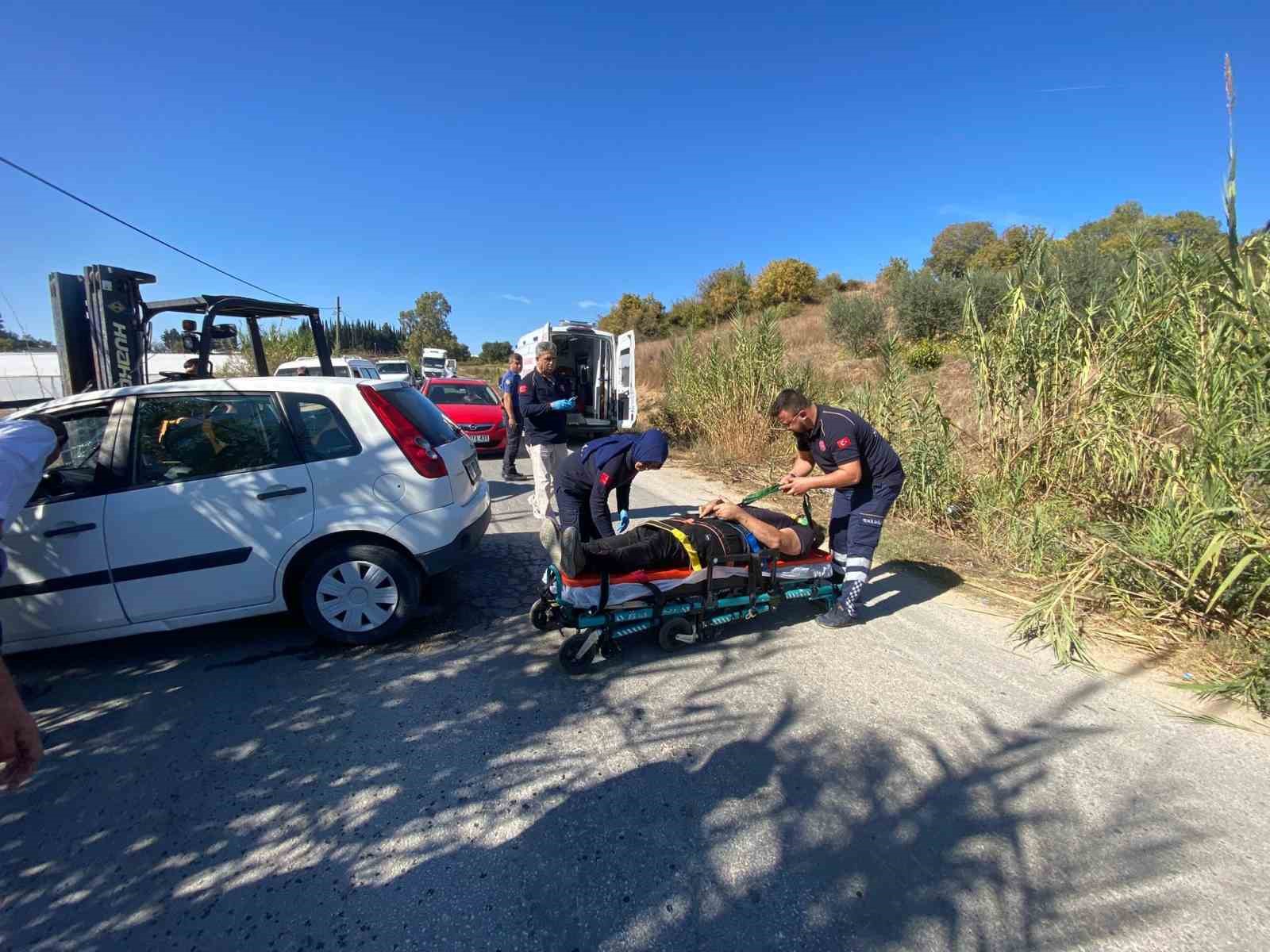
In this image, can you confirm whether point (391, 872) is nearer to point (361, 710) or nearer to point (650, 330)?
point (361, 710)

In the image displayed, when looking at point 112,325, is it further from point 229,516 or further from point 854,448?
point 854,448

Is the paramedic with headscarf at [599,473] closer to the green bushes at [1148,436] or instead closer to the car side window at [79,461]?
the car side window at [79,461]

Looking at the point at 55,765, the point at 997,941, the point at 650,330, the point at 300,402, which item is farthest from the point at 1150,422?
the point at 650,330

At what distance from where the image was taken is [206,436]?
3336mm

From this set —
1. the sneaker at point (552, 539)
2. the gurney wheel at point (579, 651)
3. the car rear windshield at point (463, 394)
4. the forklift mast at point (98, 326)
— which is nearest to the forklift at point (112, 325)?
the forklift mast at point (98, 326)

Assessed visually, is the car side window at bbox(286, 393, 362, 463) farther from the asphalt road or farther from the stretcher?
the stretcher

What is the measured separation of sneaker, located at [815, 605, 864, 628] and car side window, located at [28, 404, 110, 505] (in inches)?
172

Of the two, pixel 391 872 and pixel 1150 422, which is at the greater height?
pixel 1150 422

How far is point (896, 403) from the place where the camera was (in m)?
6.57

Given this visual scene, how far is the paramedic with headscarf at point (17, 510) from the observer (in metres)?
1.54

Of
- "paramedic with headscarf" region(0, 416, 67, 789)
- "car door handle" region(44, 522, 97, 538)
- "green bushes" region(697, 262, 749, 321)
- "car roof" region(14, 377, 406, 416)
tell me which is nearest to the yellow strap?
"car roof" region(14, 377, 406, 416)

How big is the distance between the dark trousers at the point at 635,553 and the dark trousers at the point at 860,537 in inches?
Answer: 47.5

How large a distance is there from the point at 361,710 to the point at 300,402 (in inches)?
71.2

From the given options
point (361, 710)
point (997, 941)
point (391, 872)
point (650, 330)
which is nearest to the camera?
point (997, 941)
